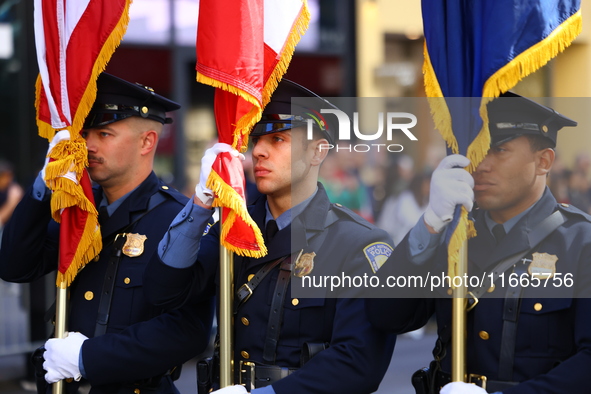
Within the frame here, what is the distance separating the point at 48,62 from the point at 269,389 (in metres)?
1.74

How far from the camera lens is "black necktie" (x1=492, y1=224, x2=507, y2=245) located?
9.03 feet

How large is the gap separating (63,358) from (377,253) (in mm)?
1346

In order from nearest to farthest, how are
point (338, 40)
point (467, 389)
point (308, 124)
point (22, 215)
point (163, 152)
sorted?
point (467, 389) → point (308, 124) → point (22, 215) → point (163, 152) → point (338, 40)

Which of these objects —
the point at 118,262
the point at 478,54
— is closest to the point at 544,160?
the point at 478,54

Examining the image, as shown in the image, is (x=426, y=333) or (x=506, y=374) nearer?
(x=506, y=374)

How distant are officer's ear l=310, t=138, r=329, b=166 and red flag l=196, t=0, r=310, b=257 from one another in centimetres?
26

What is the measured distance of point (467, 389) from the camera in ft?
8.27

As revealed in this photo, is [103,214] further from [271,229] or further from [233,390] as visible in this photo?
[233,390]

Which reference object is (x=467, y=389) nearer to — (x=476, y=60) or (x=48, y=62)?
(x=476, y=60)

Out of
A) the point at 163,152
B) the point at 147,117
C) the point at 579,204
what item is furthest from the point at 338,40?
the point at 147,117

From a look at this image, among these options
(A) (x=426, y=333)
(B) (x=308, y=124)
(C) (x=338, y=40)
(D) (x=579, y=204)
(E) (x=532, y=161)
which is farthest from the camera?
(C) (x=338, y=40)

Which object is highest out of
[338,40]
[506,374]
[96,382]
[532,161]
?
[338,40]

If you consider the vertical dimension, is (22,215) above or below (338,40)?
below

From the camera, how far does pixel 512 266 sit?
267cm
